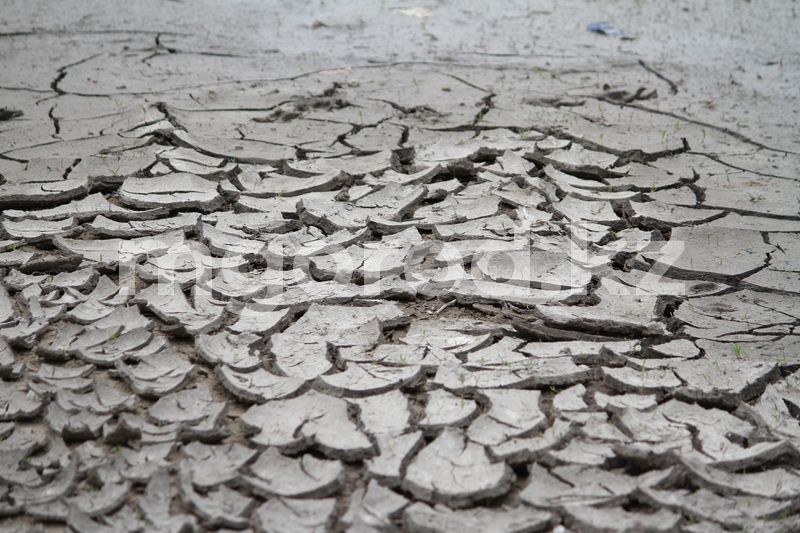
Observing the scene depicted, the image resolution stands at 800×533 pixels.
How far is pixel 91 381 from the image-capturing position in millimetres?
2051

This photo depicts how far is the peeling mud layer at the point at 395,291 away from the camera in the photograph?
177cm

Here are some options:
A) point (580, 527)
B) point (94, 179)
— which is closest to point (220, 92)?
point (94, 179)

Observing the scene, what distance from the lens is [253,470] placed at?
1.80 m

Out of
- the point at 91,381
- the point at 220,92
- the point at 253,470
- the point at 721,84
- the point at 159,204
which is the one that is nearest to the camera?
the point at 253,470

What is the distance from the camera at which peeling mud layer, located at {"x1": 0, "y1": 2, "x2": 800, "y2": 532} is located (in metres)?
1.77

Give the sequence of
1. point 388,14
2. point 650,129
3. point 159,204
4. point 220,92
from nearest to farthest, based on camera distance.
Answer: point 159,204 → point 650,129 → point 220,92 → point 388,14

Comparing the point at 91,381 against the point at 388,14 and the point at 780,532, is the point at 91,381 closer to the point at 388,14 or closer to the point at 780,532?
the point at 780,532

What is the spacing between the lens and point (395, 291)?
2.47m

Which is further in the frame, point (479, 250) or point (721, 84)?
point (721, 84)

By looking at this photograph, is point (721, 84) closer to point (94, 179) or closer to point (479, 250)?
point (479, 250)

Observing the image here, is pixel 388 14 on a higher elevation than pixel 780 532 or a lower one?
higher

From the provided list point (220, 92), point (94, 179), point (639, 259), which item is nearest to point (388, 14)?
point (220, 92)

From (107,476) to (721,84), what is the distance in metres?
3.52

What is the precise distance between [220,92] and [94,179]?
1.08 metres
